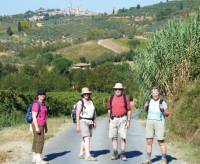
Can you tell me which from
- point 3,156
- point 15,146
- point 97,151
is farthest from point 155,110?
point 15,146

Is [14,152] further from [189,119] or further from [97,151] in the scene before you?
[189,119]

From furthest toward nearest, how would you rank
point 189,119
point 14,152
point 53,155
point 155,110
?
point 189,119 → point 14,152 → point 53,155 → point 155,110

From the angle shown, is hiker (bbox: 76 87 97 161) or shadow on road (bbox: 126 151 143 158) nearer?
hiker (bbox: 76 87 97 161)

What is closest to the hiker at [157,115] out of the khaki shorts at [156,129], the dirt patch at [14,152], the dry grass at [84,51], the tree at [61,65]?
the khaki shorts at [156,129]

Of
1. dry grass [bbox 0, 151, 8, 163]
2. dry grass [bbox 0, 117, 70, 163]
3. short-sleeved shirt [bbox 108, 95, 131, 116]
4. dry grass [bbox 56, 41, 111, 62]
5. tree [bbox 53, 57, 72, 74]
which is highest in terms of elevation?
short-sleeved shirt [bbox 108, 95, 131, 116]

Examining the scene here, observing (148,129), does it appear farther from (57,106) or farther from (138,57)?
(57,106)

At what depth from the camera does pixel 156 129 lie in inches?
443

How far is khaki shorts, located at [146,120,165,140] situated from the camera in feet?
36.7

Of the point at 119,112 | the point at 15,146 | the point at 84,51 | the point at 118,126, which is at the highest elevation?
the point at 119,112

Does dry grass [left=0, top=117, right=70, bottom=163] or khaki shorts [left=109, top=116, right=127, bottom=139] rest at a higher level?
khaki shorts [left=109, top=116, right=127, bottom=139]

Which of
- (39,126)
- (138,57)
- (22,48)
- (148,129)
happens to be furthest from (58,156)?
(22,48)

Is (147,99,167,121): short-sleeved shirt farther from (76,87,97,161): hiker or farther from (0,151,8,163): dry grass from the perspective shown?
(0,151,8,163): dry grass

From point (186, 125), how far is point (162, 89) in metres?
11.8

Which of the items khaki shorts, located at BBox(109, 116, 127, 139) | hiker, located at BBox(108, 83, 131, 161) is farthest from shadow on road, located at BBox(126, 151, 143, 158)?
khaki shorts, located at BBox(109, 116, 127, 139)
